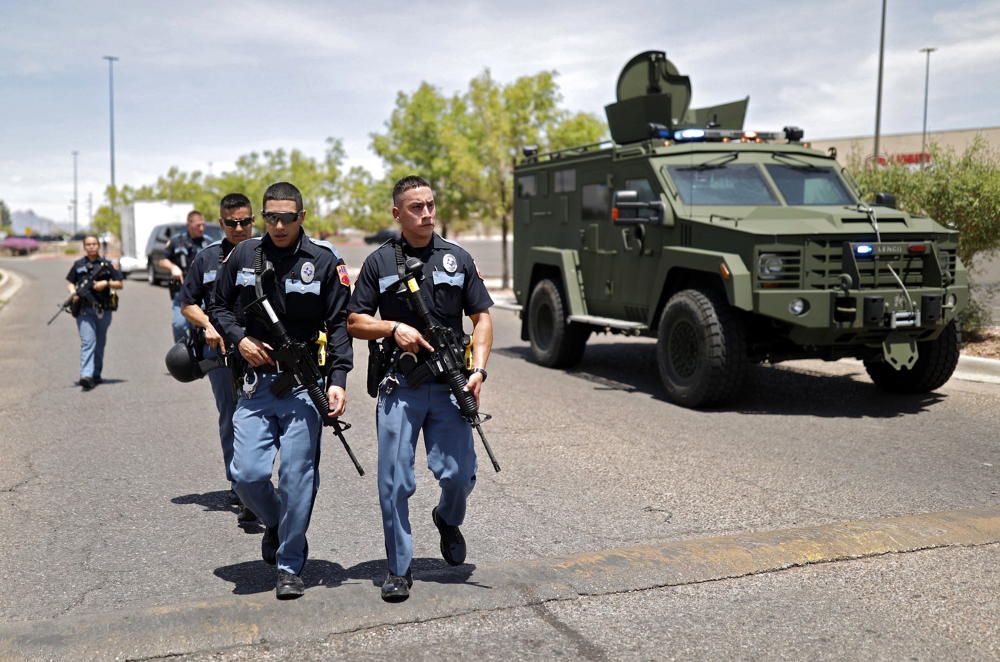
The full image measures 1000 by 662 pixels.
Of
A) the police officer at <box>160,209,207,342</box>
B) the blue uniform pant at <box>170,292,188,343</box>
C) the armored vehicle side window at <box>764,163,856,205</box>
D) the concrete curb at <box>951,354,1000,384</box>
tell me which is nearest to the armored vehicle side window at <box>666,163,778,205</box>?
the armored vehicle side window at <box>764,163,856,205</box>

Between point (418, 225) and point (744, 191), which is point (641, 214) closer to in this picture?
point (744, 191)

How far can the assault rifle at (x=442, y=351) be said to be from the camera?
4121 mm

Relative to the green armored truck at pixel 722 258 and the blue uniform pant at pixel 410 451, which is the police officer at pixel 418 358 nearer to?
the blue uniform pant at pixel 410 451

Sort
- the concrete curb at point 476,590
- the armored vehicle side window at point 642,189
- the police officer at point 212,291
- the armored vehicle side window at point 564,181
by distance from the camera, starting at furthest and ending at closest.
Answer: the armored vehicle side window at point 564,181 → the armored vehicle side window at point 642,189 → the police officer at point 212,291 → the concrete curb at point 476,590

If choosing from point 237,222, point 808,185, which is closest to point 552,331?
point 808,185

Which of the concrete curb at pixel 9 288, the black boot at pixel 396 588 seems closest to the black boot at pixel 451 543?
the black boot at pixel 396 588

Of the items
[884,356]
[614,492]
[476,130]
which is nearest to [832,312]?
[884,356]

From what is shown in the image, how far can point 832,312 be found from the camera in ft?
26.7

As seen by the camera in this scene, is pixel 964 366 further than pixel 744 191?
Yes

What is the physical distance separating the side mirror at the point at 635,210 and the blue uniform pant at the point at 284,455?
18.1ft

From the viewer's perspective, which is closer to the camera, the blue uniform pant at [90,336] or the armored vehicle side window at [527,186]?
the blue uniform pant at [90,336]

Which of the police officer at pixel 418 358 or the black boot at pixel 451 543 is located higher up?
the police officer at pixel 418 358

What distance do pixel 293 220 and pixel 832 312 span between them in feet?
17.2

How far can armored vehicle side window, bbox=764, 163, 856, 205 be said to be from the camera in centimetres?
958
